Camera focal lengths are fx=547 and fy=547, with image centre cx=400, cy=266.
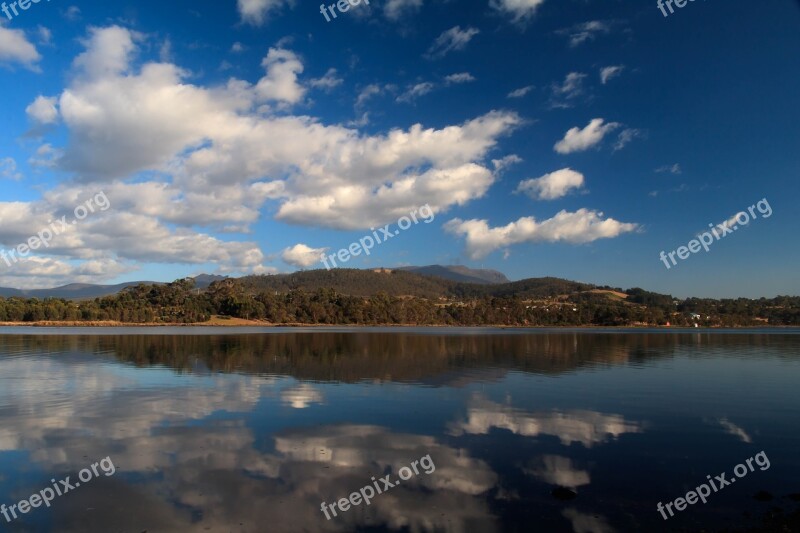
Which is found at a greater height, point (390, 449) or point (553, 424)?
point (553, 424)

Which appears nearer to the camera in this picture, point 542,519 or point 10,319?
point 542,519

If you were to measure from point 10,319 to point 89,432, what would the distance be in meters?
173

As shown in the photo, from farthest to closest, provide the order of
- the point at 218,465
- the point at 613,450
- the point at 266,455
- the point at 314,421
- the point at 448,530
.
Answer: the point at 314,421, the point at 613,450, the point at 266,455, the point at 218,465, the point at 448,530

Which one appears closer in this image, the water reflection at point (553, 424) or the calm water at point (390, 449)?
the calm water at point (390, 449)

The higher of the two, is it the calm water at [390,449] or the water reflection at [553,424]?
the water reflection at [553,424]

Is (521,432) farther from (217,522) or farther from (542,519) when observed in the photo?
(217,522)

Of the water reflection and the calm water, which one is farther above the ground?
the water reflection

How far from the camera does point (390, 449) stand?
60.2ft

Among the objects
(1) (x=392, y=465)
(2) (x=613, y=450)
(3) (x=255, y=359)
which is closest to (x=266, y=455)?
(1) (x=392, y=465)

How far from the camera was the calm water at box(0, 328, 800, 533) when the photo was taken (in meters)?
12.7

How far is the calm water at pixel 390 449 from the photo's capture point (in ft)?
41.8

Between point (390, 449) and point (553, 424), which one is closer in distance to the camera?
point (390, 449)

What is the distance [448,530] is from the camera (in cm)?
1191

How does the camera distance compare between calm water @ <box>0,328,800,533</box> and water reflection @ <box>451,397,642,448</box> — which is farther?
water reflection @ <box>451,397,642,448</box>
